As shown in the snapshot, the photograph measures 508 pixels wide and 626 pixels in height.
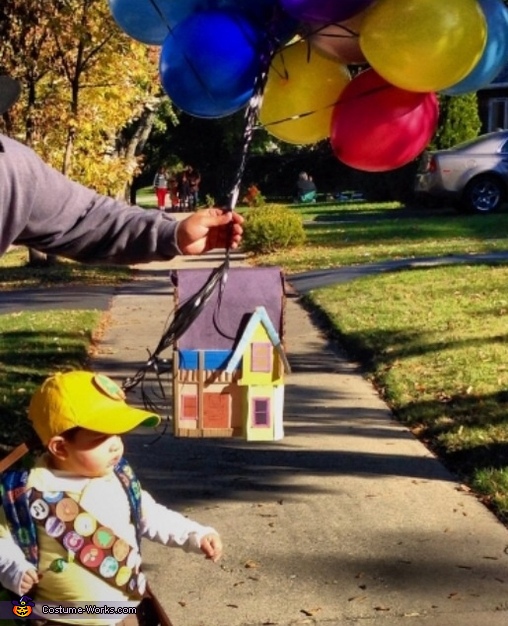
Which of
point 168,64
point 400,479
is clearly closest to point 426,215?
point 400,479

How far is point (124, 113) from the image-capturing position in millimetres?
15891

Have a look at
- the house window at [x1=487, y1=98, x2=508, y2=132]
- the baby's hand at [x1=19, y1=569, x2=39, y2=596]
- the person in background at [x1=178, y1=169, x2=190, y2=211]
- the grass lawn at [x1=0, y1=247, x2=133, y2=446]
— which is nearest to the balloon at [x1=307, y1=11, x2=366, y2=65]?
the baby's hand at [x1=19, y1=569, x2=39, y2=596]

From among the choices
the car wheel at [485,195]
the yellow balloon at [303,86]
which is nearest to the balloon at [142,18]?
the yellow balloon at [303,86]

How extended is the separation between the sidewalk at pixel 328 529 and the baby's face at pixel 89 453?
1.90 meters

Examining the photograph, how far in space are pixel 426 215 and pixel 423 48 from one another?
20.0 meters

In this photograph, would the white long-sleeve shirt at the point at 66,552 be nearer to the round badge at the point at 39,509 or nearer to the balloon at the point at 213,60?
the round badge at the point at 39,509

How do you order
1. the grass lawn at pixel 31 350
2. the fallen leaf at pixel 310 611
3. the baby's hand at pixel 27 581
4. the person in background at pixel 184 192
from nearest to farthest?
the baby's hand at pixel 27 581 < the fallen leaf at pixel 310 611 < the grass lawn at pixel 31 350 < the person in background at pixel 184 192

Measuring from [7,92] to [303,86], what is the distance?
111 centimetres

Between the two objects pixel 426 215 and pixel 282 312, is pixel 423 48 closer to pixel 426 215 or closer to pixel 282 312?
pixel 282 312

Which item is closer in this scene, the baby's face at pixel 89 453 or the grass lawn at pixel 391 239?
the baby's face at pixel 89 453

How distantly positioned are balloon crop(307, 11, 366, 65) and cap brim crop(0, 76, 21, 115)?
1.00 metres

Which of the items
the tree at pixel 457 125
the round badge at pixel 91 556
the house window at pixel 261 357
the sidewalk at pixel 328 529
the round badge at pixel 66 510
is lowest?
the sidewalk at pixel 328 529

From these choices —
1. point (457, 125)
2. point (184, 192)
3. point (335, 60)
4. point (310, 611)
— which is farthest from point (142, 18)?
point (184, 192)

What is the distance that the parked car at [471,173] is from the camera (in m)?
20.5
